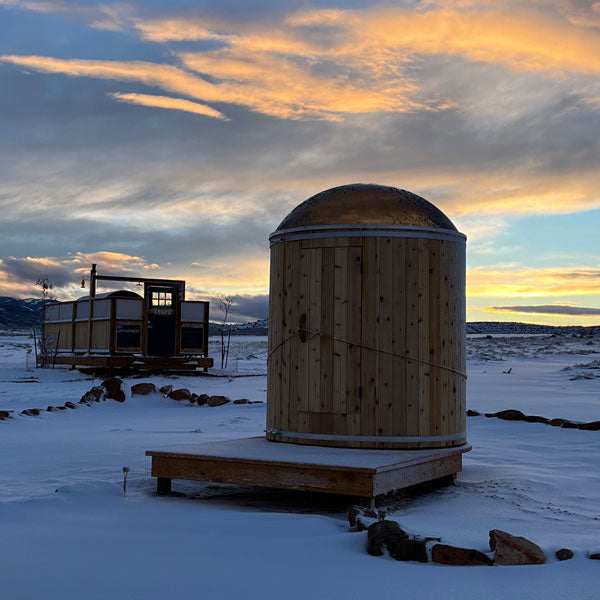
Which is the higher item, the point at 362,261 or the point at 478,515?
the point at 362,261

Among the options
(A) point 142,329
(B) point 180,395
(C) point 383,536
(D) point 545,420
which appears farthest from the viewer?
(A) point 142,329

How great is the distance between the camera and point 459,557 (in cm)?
423

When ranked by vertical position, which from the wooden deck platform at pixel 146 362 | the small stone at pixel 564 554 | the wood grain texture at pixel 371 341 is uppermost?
the wood grain texture at pixel 371 341

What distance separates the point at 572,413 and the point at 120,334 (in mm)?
14135

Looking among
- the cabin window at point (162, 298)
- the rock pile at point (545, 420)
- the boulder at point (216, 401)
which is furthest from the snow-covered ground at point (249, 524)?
the cabin window at point (162, 298)

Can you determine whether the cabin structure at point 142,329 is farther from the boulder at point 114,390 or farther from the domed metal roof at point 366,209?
the domed metal roof at point 366,209

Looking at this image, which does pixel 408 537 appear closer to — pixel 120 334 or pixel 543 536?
pixel 543 536

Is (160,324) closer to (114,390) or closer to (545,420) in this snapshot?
(114,390)

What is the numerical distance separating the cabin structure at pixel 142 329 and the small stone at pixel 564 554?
1961 cm

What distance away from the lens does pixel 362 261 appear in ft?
23.6

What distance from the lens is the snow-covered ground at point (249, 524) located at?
3.87 m

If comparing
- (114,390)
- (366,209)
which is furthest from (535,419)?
(114,390)

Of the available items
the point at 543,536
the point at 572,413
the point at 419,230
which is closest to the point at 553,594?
the point at 543,536

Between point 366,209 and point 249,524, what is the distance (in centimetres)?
335
